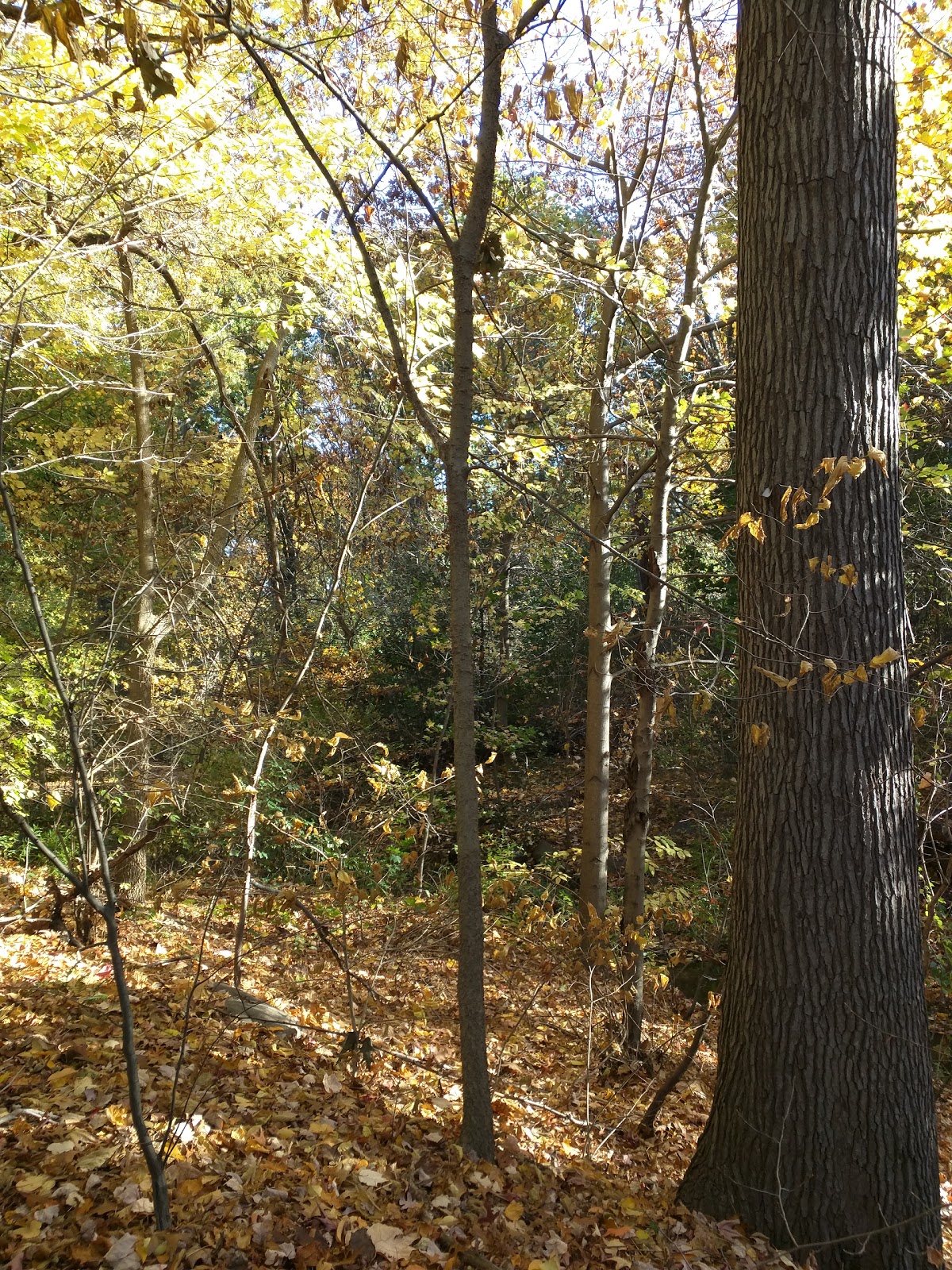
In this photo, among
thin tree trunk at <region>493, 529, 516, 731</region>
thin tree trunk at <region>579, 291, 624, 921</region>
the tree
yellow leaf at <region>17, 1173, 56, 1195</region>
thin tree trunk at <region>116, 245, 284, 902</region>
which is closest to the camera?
yellow leaf at <region>17, 1173, 56, 1195</region>

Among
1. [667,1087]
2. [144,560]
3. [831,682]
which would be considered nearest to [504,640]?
[144,560]

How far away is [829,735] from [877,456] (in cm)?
101

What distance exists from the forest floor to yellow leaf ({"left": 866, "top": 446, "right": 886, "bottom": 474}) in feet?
9.25

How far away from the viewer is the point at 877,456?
2.84m

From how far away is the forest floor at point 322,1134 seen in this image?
2.51m

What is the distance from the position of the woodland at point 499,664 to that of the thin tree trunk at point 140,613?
10 centimetres

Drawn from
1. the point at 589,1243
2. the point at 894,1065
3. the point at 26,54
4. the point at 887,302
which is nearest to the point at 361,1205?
the point at 589,1243

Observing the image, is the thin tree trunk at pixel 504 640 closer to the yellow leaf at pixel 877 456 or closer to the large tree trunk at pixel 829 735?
the large tree trunk at pixel 829 735

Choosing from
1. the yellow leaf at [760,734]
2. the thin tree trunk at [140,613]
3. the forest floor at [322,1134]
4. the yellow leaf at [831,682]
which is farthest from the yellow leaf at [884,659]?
the thin tree trunk at [140,613]

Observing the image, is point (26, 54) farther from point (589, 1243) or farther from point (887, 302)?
point (589, 1243)

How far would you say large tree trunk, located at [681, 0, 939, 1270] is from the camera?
2975mm

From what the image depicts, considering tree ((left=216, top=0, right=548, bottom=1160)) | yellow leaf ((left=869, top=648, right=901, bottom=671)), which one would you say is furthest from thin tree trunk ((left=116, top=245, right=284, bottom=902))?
yellow leaf ((left=869, top=648, right=901, bottom=671))

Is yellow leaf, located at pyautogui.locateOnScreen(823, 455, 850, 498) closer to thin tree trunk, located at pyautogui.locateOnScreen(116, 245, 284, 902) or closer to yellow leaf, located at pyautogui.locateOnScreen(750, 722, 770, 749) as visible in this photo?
yellow leaf, located at pyautogui.locateOnScreen(750, 722, 770, 749)

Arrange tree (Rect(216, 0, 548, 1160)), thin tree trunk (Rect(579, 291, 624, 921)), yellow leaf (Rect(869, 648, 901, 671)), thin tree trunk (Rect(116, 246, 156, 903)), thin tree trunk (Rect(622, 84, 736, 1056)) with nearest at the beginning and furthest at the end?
yellow leaf (Rect(869, 648, 901, 671))
tree (Rect(216, 0, 548, 1160))
thin tree trunk (Rect(622, 84, 736, 1056))
thin tree trunk (Rect(579, 291, 624, 921))
thin tree trunk (Rect(116, 246, 156, 903))
